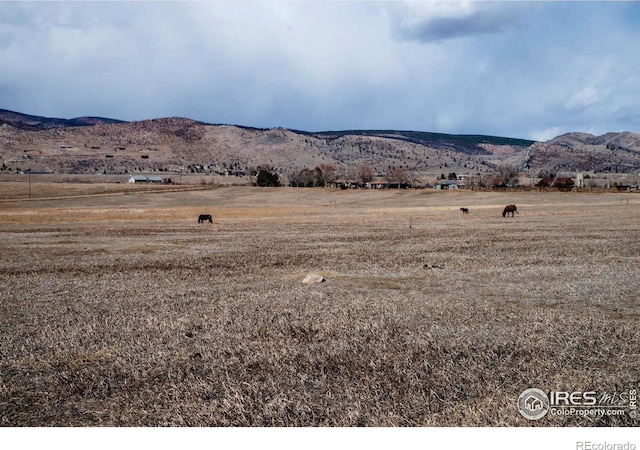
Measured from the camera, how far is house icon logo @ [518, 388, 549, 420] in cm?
698

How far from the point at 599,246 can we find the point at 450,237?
948 cm

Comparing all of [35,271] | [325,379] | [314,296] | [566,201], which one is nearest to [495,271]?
[314,296]

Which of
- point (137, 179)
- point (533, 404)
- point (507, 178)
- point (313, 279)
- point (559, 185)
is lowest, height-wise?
point (137, 179)

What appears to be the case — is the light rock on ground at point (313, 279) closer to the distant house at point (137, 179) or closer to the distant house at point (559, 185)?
the distant house at point (559, 185)

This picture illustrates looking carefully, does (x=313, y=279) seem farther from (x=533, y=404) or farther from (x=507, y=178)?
(x=507, y=178)

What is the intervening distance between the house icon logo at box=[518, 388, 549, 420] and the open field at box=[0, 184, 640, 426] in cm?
12

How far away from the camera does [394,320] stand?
12.1 m

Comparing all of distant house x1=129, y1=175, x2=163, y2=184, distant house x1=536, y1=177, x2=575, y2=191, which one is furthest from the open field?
distant house x1=129, y1=175, x2=163, y2=184

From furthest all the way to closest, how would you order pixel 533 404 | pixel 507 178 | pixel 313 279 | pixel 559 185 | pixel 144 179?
pixel 144 179 → pixel 507 178 → pixel 559 185 → pixel 313 279 → pixel 533 404

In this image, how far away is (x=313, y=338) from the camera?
1080cm

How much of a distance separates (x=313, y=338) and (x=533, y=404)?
4.55 meters
